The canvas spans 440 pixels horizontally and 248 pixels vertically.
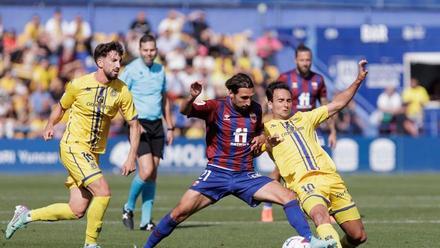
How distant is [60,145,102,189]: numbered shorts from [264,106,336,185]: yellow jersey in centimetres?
182

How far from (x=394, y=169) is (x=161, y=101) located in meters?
14.4

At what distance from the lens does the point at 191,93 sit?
1020cm

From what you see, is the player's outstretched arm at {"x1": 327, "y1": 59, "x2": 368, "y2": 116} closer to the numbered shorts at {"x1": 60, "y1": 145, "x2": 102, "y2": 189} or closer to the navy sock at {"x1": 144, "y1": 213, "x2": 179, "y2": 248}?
the navy sock at {"x1": 144, "y1": 213, "x2": 179, "y2": 248}

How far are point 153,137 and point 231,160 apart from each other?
3905 millimetres

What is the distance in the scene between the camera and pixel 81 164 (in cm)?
1104

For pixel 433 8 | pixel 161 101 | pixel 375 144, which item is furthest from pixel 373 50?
pixel 161 101

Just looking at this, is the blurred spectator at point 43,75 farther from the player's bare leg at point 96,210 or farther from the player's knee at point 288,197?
the player's knee at point 288,197

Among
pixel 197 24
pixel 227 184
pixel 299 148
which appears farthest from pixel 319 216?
pixel 197 24

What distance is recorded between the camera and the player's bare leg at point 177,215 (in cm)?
1053

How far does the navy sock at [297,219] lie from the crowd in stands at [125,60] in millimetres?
16452

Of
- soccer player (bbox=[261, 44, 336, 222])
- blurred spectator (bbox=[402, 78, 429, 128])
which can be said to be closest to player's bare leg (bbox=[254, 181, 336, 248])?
soccer player (bbox=[261, 44, 336, 222])

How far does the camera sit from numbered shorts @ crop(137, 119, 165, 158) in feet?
47.8

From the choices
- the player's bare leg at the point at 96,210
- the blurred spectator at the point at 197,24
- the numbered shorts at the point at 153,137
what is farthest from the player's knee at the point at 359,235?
the blurred spectator at the point at 197,24

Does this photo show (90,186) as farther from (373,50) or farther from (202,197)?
(373,50)
